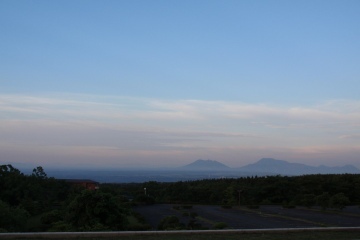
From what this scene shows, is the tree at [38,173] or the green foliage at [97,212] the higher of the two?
the tree at [38,173]

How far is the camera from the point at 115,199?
41.8 ft

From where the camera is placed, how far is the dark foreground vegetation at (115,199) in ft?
40.8

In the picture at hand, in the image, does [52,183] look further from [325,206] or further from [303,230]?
[303,230]

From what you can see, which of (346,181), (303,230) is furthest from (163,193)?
(303,230)

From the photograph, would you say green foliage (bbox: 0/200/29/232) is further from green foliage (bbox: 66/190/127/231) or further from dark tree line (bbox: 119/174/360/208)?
dark tree line (bbox: 119/174/360/208)

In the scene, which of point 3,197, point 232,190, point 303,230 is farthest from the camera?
point 232,190

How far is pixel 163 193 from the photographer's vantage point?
1796 inches

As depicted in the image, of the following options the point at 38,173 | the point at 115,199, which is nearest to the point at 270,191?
the point at 38,173

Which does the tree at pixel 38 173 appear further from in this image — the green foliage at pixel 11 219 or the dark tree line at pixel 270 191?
the green foliage at pixel 11 219

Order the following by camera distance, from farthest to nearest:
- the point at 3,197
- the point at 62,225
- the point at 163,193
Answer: the point at 163,193 → the point at 3,197 → the point at 62,225

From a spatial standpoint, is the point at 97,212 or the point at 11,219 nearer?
the point at 97,212

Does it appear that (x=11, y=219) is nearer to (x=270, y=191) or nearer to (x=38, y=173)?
(x=38, y=173)

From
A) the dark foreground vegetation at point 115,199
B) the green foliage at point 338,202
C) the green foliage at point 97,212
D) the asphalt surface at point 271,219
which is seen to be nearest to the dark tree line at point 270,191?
the dark foreground vegetation at point 115,199

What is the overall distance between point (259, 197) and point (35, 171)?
2060cm
